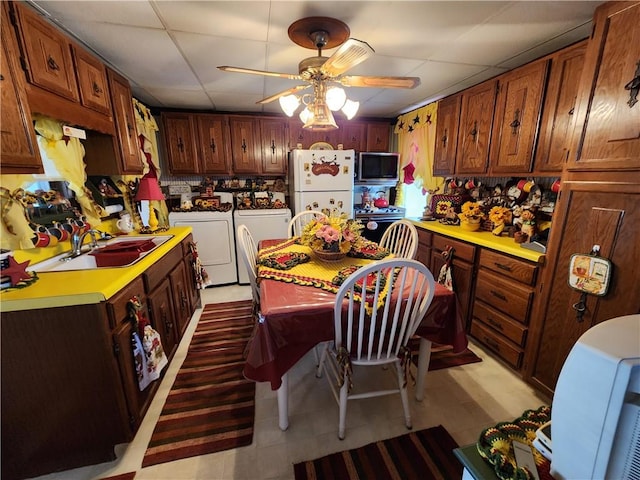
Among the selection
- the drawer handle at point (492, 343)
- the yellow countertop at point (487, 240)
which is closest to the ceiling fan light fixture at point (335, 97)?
the yellow countertop at point (487, 240)

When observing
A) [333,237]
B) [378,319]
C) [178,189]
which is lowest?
[378,319]

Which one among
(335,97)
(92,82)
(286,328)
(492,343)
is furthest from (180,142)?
(492,343)

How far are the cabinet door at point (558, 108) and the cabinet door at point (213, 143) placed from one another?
3.23 metres

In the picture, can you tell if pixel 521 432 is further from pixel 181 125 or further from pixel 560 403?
pixel 181 125

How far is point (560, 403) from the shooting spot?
1.72ft

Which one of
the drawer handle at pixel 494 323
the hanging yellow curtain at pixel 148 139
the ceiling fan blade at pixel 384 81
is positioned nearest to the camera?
the ceiling fan blade at pixel 384 81

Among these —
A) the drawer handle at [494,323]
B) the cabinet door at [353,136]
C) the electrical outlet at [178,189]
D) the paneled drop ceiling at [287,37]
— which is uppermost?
the paneled drop ceiling at [287,37]

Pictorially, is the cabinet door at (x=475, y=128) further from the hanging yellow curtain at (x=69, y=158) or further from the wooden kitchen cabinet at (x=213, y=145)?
the hanging yellow curtain at (x=69, y=158)

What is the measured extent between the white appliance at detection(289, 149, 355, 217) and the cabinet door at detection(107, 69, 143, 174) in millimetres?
1639

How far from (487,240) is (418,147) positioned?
5.99ft

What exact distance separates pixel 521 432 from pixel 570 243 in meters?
1.23

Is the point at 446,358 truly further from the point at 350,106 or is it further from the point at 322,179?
the point at 322,179

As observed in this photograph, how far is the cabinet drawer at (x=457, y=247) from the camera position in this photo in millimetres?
2117

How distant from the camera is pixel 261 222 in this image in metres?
3.35
